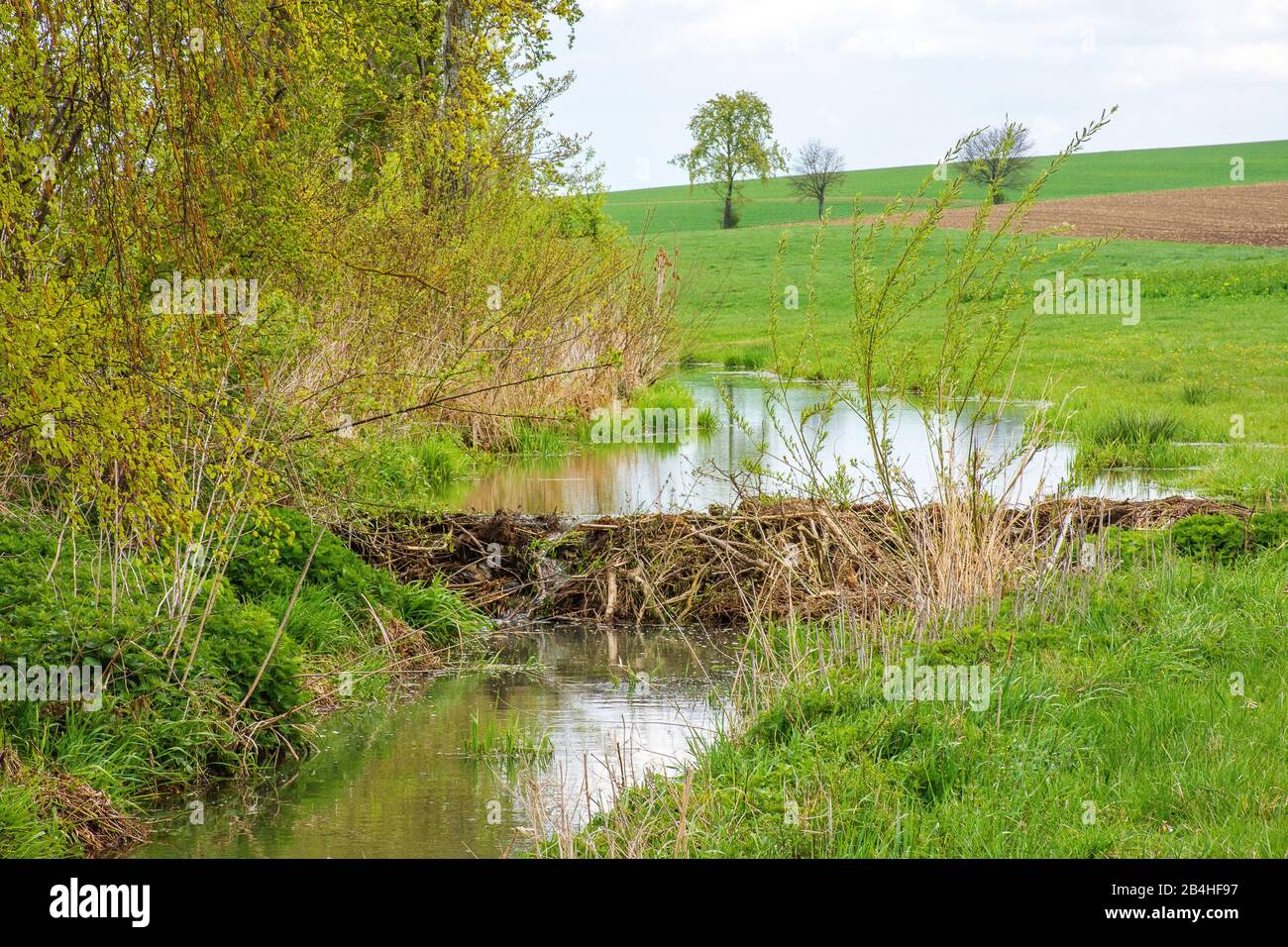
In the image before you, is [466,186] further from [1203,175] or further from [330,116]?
[1203,175]

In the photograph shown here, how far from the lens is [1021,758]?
16.9 feet

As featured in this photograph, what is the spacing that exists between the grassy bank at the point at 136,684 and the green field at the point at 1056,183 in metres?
67.6

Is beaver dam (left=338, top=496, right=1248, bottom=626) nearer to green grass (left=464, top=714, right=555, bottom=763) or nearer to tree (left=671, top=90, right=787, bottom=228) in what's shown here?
green grass (left=464, top=714, right=555, bottom=763)

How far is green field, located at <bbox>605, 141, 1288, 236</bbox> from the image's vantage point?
264ft

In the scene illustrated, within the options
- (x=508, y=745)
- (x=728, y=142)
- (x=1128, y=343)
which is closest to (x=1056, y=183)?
(x=728, y=142)

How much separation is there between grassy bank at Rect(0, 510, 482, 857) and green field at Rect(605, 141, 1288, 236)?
67.6 m

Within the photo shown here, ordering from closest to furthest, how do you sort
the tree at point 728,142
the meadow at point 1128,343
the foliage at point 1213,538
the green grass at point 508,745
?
1. the green grass at point 508,745
2. the foliage at point 1213,538
3. the meadow at point 1128,343
4. the tree at point 728,142

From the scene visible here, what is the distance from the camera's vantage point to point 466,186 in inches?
734

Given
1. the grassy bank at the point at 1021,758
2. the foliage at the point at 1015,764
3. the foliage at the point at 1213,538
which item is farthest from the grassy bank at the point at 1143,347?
the foliage at the point at 1015,764

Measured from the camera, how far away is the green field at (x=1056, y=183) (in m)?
80.4

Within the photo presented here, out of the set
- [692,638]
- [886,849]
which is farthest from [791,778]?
[692,638]

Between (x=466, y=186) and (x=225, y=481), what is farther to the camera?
(x=466, y=186)

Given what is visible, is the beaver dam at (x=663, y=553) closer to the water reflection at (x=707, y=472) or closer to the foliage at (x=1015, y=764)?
the water reflection at (x=707, y=472)
